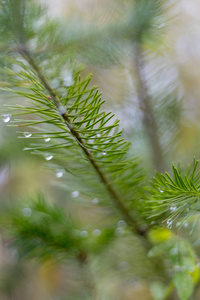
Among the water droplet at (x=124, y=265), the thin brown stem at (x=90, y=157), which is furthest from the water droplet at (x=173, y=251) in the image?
the water droplet at (x=124, y=265)

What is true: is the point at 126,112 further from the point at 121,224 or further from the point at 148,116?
the point at 121,224

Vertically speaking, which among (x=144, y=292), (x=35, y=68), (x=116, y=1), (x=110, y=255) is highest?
(x=116, y=1)

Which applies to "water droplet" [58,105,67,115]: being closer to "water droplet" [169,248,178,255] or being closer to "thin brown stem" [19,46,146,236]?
"thin brown stem" [19,46,146,236]

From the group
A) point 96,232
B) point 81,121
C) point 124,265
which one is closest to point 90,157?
point 81,121

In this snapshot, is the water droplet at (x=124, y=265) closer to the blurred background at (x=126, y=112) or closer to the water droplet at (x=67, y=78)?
the blurred background at (x=126, y=112)

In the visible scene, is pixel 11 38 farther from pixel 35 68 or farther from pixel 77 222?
pixel 77 222

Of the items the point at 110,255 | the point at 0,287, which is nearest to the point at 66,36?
the point at 110,255
